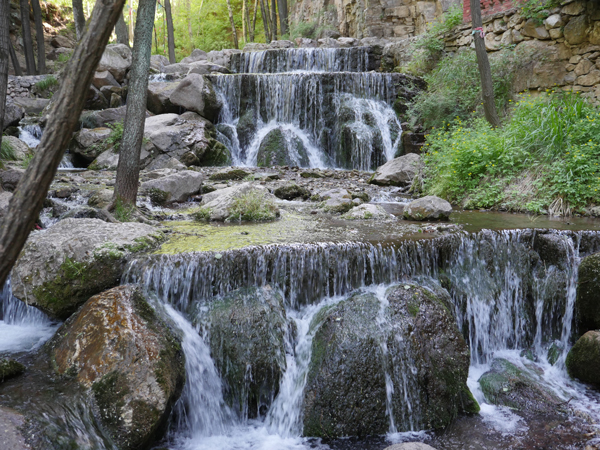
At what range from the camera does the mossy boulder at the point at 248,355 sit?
166 inches

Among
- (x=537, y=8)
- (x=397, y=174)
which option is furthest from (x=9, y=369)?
(x=537, y=8)

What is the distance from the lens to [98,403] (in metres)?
3.32

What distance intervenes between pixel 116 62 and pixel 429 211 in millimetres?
15240

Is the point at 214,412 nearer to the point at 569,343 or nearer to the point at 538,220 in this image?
the point at 569,343

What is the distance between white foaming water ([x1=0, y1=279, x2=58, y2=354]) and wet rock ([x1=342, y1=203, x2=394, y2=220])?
14.6ft

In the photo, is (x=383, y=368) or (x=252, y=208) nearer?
(x=383, y=368)

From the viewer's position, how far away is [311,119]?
14.3 m

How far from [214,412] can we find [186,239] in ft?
7.38

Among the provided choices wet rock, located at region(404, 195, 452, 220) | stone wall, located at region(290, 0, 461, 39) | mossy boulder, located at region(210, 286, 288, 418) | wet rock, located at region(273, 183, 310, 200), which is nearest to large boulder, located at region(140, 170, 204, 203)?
wet rock, located at region(273, 183, 310, 200)

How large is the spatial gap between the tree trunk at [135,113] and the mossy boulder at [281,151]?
7.00m

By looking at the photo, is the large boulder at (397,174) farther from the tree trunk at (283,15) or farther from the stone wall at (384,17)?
the tree trunk at (283,15)

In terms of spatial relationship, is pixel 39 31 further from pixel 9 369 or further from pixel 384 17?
pixel 9 369

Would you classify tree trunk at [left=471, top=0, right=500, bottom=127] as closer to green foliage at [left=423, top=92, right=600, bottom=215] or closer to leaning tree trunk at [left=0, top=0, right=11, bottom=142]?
green foliage at [left=423, top=92, right=600, bottom=215]

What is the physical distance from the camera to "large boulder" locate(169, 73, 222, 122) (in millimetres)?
14352
